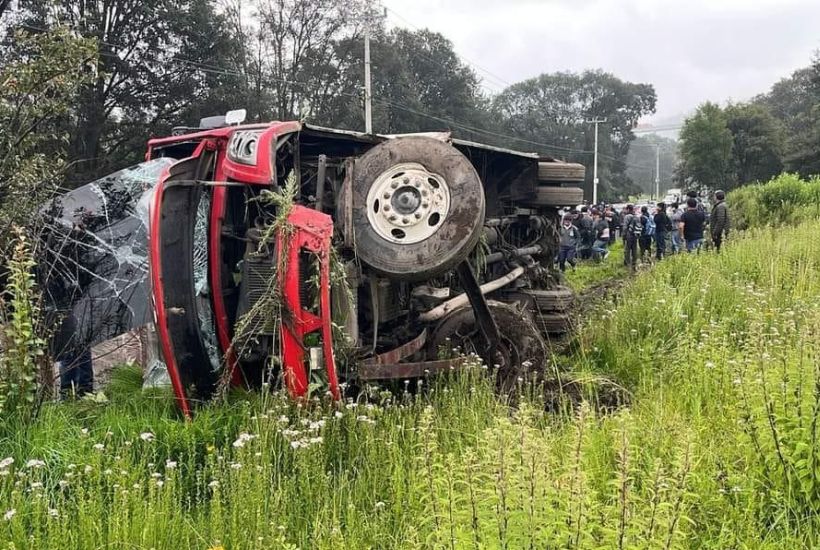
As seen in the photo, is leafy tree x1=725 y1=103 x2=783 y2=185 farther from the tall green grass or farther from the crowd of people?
the tall green grass

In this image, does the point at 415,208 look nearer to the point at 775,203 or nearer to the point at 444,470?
the point at 444,470

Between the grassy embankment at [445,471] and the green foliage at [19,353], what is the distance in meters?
0.14

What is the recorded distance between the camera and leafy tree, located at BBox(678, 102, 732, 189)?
34562 millimetres

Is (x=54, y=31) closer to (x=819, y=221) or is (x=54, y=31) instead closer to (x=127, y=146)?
(x=819, y=221)

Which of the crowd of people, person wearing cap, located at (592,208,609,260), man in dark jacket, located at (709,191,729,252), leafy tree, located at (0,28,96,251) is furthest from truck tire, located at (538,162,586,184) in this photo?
person wearing cap, located at (592,208,609,260)

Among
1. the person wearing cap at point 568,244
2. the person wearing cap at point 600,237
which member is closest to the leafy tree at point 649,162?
the person wearing cap at point 600,237

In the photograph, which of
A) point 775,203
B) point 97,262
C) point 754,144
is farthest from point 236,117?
point 754,144

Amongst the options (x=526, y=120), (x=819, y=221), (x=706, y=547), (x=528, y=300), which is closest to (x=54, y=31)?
(x=528, y=300)

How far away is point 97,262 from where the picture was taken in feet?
14.1

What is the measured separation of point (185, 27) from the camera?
21219 millimetres

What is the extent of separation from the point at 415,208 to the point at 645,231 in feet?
36.1

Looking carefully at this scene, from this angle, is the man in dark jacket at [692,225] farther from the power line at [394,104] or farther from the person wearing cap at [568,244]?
the power line at [394,104]

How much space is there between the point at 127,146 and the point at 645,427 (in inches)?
783

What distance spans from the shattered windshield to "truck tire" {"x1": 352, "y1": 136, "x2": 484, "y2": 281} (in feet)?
4.52
